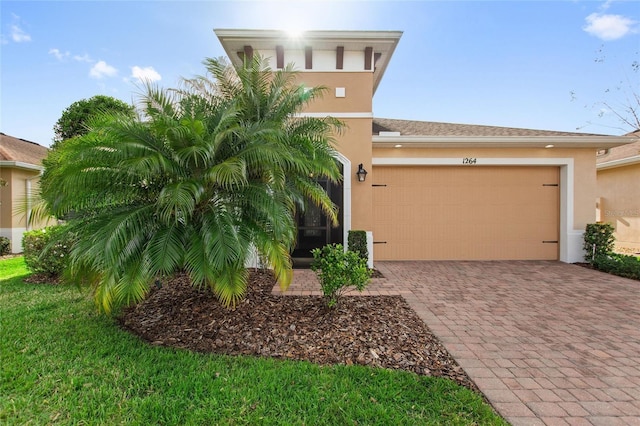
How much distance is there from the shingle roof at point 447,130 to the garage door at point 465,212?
1182mm

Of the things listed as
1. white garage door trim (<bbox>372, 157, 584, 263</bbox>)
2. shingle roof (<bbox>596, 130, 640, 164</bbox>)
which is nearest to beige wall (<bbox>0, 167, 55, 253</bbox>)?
white garage door trim (<bbox>372, 157, 584, 263</bbox>)

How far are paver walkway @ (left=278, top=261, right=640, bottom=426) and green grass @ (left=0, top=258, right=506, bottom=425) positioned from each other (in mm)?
687

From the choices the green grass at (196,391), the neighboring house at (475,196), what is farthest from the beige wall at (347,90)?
the green grass at (196,391)

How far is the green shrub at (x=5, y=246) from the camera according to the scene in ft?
34.1

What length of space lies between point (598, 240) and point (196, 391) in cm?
1098

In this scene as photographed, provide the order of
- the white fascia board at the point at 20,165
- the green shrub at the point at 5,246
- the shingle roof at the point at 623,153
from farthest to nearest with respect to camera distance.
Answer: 1. the shingle roof at the point at 623,153
2. the green shrub at the point at 5,246
3. the white fascia board at the point at 20,165

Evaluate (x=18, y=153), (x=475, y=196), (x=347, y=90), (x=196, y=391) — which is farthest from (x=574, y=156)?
(x=18, y=153)

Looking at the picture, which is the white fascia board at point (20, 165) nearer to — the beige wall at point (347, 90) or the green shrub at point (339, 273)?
the beige wall at point (347, 90)

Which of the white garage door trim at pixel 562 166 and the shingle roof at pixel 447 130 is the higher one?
the shingle roof at pixel 447 130

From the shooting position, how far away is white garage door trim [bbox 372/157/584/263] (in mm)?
8898

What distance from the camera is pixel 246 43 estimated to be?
25.4 feet

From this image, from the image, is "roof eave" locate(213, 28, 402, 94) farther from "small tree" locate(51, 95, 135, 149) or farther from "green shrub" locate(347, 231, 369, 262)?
"green shrub" locate(347, 231, 369, 262)

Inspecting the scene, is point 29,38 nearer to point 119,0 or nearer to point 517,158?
point 119,0

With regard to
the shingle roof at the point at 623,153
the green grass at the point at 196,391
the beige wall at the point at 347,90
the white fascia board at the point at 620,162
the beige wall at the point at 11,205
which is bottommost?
the green grass at the point at 196,391
